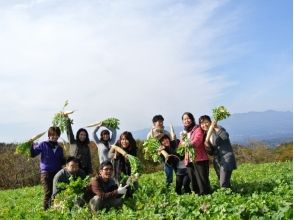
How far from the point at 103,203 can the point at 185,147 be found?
2.01m

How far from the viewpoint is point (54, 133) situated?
36.6ft

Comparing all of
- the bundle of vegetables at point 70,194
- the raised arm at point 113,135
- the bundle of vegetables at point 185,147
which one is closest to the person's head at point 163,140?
the bundle of vegetables at point 185,147

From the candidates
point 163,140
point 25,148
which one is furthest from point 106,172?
point 25,148

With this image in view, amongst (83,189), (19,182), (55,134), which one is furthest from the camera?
(19,182)

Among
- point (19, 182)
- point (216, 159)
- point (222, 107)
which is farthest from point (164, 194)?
point (19, 182)

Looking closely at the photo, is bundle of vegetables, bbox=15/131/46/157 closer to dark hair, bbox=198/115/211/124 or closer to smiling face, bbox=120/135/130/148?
smiling face, bbox=120/135/130/148

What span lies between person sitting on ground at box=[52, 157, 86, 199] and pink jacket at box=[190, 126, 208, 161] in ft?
8.29

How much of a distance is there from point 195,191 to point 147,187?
3.45 feet

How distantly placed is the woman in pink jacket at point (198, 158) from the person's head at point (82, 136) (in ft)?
8.12

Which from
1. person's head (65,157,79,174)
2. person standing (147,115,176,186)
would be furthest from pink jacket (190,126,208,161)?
person's head (65,157,79,174)

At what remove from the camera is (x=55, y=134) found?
36.7 ft

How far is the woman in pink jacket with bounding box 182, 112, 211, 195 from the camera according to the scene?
10438 mm

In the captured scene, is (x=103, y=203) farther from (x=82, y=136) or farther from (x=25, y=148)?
(x=25, y=148)

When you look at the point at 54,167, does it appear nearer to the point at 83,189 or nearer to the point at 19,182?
the point at 83,189
